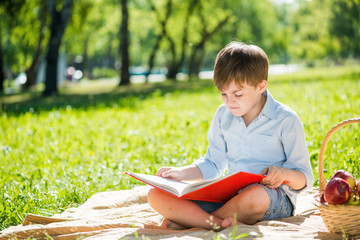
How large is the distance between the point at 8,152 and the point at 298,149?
4.01 m

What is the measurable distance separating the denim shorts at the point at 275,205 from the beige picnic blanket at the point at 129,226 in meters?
0.05

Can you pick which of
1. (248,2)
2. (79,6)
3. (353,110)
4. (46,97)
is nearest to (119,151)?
(353,110)

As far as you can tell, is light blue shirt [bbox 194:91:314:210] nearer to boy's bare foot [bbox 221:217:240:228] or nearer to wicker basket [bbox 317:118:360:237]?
wicker basket [bbox 317:118:360:237]

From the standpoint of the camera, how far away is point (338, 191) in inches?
94.4

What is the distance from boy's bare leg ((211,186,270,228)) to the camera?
2.55m

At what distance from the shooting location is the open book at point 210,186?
7.99ft

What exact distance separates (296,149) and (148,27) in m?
27.0

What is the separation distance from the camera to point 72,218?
309 centimetres

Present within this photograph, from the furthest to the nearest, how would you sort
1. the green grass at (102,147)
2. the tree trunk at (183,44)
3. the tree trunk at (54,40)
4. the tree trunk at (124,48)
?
the tree trunk at (183,44)
the tree trunk at (124,48)
the tree trunk at (54,40)
the green grass at (102,147)

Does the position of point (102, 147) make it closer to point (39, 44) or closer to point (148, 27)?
point (39, 44)

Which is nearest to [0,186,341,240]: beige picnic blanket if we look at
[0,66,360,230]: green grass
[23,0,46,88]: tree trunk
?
[0,66,360,230]: green grass

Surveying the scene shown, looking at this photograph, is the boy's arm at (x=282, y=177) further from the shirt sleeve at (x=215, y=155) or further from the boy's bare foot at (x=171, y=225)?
the boy's bare foot at (x=171, y=225)

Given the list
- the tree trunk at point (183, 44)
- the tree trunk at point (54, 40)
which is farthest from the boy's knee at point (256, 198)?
the tree trunk at point (183, 44)

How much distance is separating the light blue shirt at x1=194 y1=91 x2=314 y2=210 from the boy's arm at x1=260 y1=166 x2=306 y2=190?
0.16ft
